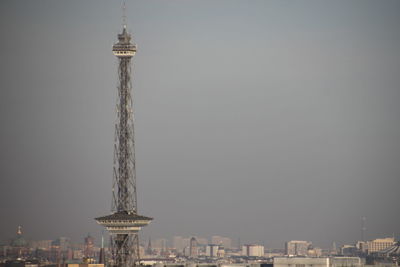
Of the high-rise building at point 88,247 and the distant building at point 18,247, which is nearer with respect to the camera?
the distant building at point 18,247

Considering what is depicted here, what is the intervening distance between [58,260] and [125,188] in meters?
25.7

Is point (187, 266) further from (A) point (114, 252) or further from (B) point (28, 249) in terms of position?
(A) point (114, 252)

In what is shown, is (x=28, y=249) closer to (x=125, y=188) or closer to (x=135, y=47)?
(x=125, y=188)

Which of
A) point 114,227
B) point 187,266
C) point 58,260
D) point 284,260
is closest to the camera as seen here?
point 114,227

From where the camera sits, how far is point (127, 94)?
419ft

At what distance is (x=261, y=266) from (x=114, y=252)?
103 feet

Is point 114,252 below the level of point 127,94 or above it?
below

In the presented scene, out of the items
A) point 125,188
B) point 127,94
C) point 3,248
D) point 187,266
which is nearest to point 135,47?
point 127,94

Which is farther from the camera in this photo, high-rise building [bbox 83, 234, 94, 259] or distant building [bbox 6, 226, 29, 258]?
high-rise building [bbox 83, 234, 94, 259]

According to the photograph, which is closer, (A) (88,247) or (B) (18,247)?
(B) (18,247)

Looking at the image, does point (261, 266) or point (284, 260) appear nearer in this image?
point (284, 260)

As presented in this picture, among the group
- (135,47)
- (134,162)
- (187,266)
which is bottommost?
(187,266)

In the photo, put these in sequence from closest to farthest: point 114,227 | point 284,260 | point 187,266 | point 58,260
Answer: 1. point 114,227
2. point 284,260
3. point 58,260
4. point 187,266

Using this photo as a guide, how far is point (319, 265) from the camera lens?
129625mm
